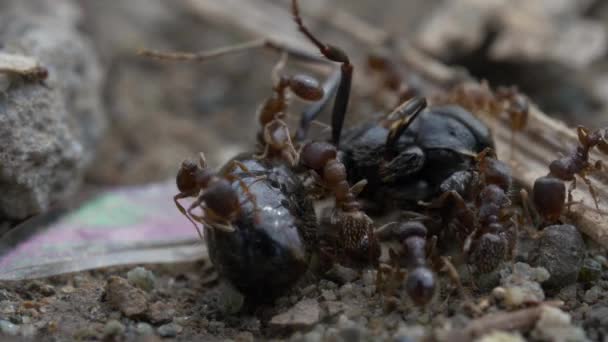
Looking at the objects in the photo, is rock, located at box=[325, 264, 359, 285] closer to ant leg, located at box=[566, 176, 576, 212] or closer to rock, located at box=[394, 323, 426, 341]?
rock, located at box=[394, 323, 426, 341]

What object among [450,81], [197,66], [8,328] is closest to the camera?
[8,328]

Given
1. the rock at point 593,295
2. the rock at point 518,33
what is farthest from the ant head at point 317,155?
the rock at point 518,33

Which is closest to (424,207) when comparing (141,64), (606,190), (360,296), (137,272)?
(360,296)

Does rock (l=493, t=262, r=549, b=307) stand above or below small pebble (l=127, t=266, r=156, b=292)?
above

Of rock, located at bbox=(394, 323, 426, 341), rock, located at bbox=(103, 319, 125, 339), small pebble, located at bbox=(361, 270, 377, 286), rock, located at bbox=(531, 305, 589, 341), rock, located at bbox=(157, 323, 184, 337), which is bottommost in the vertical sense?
rock, located at bbox=(157, 323, 184, 337)

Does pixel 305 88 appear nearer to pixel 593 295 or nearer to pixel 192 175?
pixel 192 175

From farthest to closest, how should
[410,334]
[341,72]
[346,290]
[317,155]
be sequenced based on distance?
[341,72]
[317,155]
[346,290]
[410,334]

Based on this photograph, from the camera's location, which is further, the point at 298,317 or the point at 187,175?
the point at 187,175

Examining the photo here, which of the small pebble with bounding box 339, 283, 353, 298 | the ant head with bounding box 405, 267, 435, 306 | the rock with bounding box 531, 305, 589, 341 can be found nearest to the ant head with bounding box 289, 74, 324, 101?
the small pebble with bounding box 339, 283, 353, 298

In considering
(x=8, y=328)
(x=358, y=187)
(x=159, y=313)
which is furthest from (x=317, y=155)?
(x=8, y=328)
